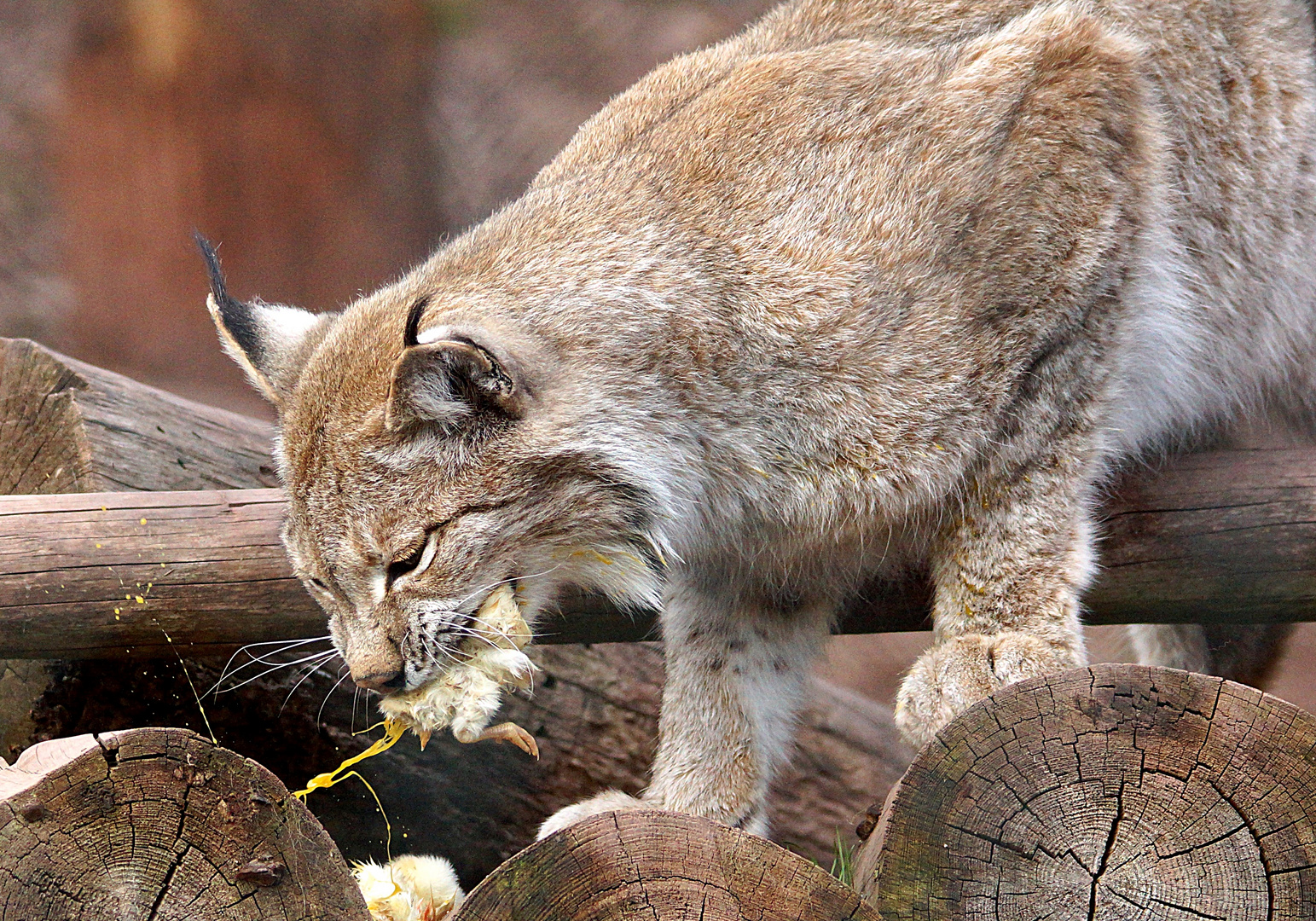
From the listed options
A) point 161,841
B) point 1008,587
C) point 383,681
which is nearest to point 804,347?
point 1008,587

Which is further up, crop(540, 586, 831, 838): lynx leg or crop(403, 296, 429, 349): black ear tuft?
crop(403, 296, 429, 349): black ear tuft

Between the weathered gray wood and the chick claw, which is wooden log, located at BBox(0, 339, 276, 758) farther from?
the chick claw

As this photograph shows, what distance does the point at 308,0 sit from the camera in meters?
8.23

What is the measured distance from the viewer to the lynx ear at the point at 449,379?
2.47 meters

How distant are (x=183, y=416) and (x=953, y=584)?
2.46m

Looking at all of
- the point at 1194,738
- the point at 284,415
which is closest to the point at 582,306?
the point at 284,415

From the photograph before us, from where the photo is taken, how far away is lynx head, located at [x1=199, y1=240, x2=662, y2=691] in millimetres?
2662

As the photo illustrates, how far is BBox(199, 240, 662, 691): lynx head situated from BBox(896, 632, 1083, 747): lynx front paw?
0.67 metres

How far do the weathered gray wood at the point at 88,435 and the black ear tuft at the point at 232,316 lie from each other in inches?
30.0

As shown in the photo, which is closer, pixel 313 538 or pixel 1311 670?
pixel 313 538

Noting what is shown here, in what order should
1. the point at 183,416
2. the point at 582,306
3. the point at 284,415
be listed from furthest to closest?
the point at 183,416 → the point at 284,415 → the point at 582,306

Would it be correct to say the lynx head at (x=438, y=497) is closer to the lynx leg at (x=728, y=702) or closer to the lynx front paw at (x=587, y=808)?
the lynx front paw at (x=587, y=808)

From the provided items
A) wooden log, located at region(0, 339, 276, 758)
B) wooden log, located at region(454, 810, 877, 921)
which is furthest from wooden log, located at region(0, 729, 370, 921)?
wooden log, located at region(0, 339, 276, 758)

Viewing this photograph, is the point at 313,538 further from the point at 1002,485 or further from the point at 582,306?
the point at 1002,485
